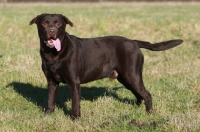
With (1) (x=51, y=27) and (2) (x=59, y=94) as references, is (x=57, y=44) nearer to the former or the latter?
(1) (x=51, y=27)

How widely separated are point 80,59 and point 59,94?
2073 millimetres

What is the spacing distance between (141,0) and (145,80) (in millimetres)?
43170

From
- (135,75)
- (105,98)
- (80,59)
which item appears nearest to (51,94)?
(80,59)

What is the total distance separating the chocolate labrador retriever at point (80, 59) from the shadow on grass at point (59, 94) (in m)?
0.81

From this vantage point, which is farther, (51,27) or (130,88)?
(130,88)

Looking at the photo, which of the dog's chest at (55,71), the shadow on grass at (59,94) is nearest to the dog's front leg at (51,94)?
the dog's chest at (55,71)

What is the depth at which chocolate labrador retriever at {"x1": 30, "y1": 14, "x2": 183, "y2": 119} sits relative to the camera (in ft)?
21.5

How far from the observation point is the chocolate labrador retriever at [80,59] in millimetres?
6562

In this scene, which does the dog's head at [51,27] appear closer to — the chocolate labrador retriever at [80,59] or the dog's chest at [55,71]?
the chocolate labrador retriever at [80,59]

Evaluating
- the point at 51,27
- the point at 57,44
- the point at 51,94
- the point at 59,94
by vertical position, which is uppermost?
the point at 51,27

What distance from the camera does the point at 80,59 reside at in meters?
6.89

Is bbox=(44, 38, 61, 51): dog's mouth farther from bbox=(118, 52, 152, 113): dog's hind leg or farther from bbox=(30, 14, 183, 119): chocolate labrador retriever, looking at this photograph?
bbox=(118, 52, 152, 113): dog's hind leg

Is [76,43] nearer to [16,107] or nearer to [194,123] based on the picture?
[16,107]

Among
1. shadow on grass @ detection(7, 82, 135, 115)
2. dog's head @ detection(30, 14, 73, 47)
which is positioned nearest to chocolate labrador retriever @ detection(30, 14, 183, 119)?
dog's head @ detection(30, 14, 73, 47)
